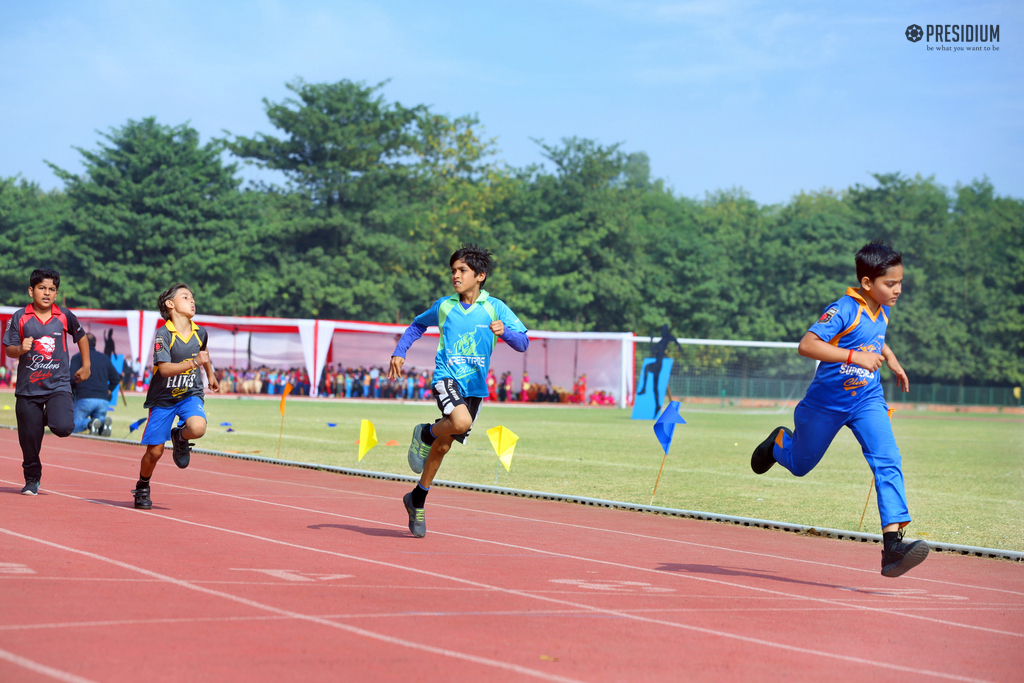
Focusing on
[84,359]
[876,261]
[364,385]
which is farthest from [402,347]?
[364,385]

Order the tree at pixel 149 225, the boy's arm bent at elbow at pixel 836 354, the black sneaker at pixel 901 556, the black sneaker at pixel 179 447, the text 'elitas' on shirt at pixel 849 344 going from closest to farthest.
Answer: the black sneaker at pixel 901 556 → the boy's arm bent at elbow at pixel 836 354 → the text 'elitas' on shirt at pixel 849 344 → the black sneaker at pixel 179 447 → the tree at pixel 149 225

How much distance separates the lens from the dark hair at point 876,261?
688cm

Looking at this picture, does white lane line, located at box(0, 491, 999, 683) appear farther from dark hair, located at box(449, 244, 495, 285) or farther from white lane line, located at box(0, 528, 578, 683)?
dark hair, located at box(449, 244, 495, 285)

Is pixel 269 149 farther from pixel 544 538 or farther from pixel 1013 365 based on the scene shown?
pixel 544 538

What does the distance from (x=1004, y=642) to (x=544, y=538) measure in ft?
12.7

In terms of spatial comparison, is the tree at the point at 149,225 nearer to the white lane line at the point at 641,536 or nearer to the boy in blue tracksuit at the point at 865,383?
the white lane line at the point at 641,536

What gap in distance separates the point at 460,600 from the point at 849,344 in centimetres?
298

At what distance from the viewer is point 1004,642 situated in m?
5.48

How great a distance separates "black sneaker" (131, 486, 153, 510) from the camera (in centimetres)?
912

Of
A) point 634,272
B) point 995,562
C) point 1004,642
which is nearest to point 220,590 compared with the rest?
point 1004,642

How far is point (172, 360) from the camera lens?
30.0 ft

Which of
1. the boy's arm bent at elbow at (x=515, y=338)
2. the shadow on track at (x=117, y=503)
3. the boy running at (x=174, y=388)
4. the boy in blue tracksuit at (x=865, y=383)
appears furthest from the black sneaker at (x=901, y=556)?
the shadow on track at (x=117, y=503)

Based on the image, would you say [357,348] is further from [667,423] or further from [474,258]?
[474,258]

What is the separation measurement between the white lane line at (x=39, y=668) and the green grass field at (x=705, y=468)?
7885 mm
